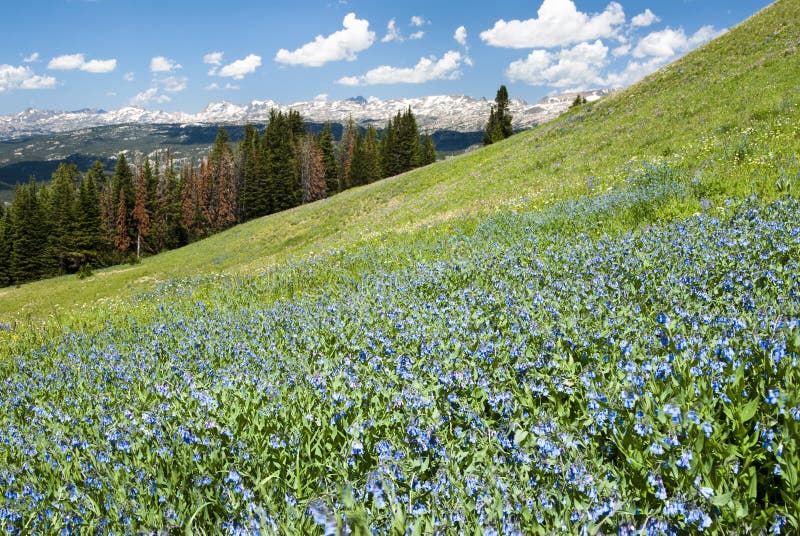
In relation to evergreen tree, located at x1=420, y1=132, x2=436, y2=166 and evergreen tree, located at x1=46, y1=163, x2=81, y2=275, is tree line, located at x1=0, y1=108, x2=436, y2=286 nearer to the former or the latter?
evergreen tree, located at x1=46, y1=163, x2=81, y2=275

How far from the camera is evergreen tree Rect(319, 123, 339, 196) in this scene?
287ft

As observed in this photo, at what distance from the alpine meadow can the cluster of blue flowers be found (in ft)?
0.09

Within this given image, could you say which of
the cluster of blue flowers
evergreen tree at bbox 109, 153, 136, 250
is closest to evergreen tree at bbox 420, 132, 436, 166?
evergreen tree at bbox 109, 153, 136, 250

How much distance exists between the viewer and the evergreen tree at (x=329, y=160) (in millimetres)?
87375

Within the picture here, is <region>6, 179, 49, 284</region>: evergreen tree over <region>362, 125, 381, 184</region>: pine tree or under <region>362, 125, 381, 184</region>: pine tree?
under

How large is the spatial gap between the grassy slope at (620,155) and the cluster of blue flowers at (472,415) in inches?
260

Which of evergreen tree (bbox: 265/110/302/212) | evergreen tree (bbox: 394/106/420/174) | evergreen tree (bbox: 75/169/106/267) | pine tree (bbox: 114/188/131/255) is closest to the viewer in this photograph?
evergreen tree (bbox: 75/169/106/267)

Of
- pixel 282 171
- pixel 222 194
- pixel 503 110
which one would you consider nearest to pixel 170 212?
pixel 222 194

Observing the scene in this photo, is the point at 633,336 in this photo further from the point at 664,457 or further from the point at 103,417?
the point at 103,417

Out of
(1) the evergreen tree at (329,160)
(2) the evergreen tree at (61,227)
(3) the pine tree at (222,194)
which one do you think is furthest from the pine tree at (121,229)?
(1) the evergreen tree at (329,160)

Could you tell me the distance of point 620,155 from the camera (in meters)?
21.4

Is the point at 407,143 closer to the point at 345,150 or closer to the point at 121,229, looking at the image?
the point at 345,150

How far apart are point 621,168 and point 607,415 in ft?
57.8

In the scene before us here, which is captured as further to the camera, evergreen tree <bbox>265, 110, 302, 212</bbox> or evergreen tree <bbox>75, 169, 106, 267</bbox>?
evergreen tree <bbox>265, 110, 302, 212</bbox>
